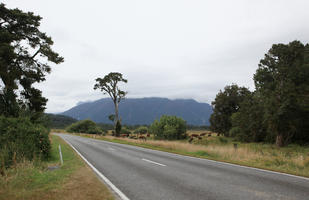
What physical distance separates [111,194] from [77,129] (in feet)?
282

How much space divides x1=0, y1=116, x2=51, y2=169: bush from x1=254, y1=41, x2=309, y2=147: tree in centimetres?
2469

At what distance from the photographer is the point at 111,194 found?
5594 mm

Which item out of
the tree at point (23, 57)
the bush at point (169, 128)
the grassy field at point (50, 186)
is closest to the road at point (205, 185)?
the grassy field at point (50, 186)

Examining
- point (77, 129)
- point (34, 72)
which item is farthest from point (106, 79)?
point (77, 129)

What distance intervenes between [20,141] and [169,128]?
37.4 m

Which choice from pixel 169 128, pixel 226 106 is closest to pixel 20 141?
pixel 169 128

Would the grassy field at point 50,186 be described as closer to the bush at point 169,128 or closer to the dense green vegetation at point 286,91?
the dense green vegetation at point 286,91

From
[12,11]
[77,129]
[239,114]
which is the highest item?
[12,11]

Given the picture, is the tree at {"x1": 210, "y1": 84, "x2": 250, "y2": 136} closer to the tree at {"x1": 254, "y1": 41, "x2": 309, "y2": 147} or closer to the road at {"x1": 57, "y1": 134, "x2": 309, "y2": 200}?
the tree at {"x1": 254, "y1": 41, "x2": 309, "y2": 147}

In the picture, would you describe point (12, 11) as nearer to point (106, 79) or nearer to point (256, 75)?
point (106, 79)

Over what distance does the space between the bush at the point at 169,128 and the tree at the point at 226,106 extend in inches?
291

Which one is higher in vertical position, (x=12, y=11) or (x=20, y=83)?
(x=12, y=11)

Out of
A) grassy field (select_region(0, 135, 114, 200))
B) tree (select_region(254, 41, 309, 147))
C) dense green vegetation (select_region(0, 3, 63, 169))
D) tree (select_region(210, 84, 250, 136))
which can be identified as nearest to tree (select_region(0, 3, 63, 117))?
dense green vegetation (select_region(0, 3, 63, 169))

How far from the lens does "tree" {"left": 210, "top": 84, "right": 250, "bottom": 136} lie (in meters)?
46.7
